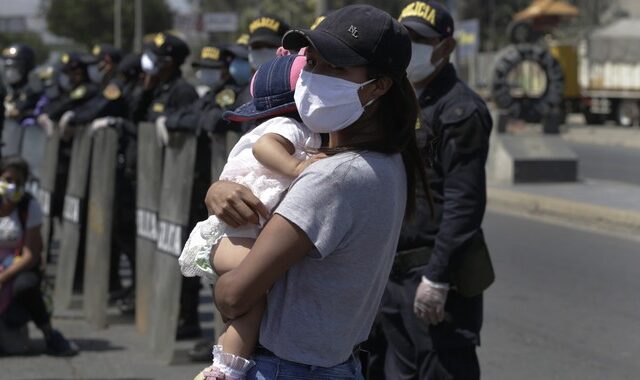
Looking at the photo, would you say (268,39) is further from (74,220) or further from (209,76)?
(74,220)

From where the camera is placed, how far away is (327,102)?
288 centimetres

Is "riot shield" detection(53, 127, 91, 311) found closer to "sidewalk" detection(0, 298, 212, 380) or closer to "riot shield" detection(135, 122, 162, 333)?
"sidewalk" detection(0, 298, 212, 380)

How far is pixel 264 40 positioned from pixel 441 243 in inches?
90.9

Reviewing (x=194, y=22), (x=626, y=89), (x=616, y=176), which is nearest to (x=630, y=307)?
(x=616, y=176)

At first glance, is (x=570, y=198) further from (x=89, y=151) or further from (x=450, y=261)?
(x=450, y=261)

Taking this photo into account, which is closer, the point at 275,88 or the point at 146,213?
the point at 275,88

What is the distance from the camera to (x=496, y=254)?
11375 mm

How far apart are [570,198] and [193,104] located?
752cm

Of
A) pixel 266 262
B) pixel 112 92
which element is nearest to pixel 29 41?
pixel 112 92

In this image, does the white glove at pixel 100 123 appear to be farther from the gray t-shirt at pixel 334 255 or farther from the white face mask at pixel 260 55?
the gray t-shirt at pixel 334 255

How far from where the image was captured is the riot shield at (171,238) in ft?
24.3

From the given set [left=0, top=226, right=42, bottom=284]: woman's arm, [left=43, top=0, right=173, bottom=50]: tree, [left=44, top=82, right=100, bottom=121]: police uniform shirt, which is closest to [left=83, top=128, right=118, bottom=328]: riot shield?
[left=0, top=226, right=42, bottom=284]: woman's arm

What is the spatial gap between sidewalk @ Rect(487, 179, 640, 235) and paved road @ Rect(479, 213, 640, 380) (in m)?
0.54

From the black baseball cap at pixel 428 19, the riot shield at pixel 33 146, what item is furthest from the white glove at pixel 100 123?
the black baseball cap at pixel 428 19
